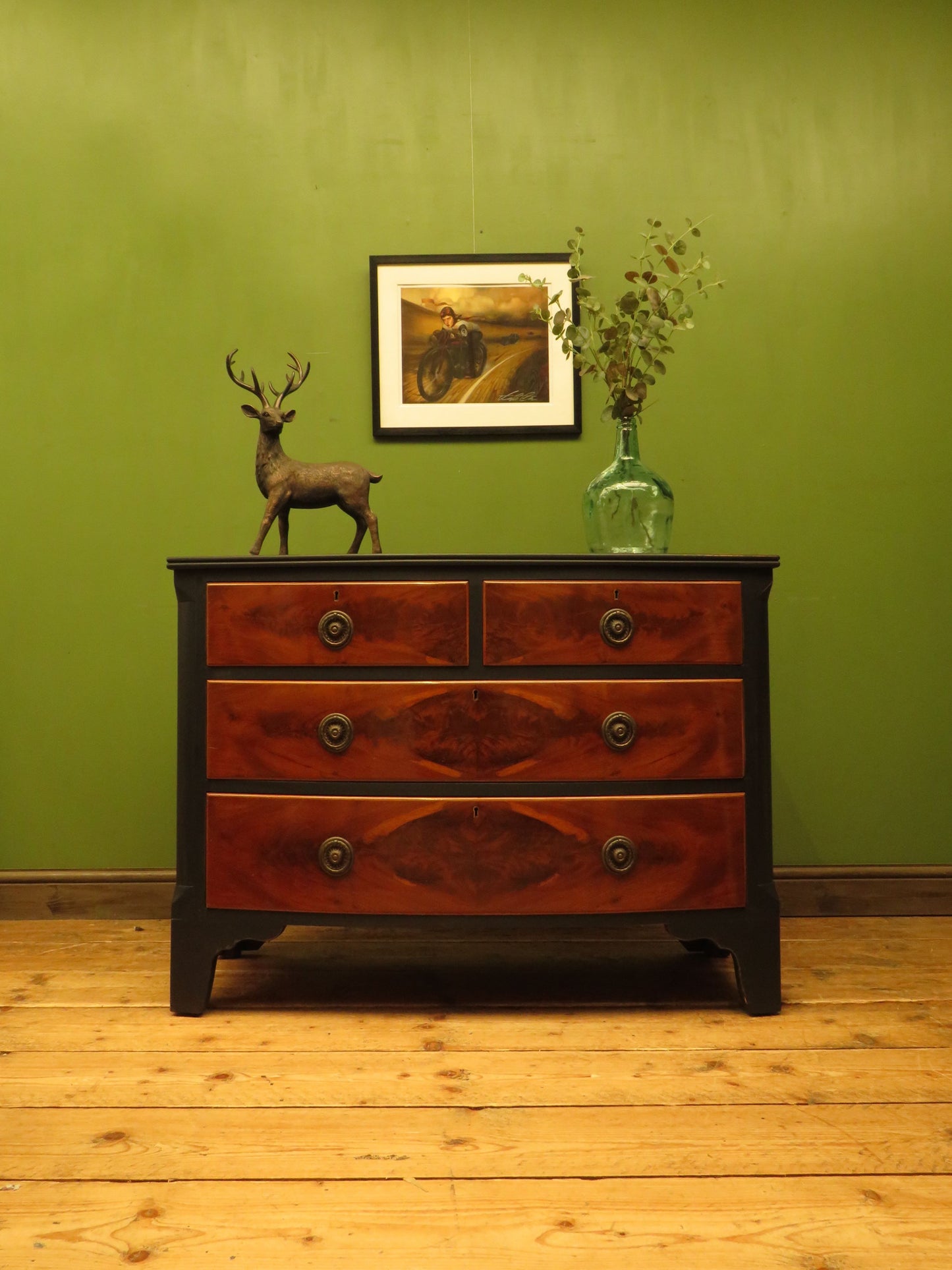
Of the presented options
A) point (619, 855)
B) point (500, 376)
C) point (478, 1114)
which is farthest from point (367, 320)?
point (478, 1114)

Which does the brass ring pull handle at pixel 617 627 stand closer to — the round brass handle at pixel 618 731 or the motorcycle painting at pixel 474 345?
the round brass handle at pixel 618 731

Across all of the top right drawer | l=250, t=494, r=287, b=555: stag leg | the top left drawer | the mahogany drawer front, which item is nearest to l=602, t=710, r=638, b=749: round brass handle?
the mahogany drawer front

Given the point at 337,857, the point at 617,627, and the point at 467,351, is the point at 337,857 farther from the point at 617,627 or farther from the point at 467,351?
the point at 467,351

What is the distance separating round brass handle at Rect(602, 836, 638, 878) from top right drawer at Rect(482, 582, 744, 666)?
33 cm

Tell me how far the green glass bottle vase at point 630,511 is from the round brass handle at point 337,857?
788mm

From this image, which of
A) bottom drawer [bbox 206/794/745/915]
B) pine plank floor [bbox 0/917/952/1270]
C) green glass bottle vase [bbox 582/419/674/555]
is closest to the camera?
pine plank floor [bbox 0/917/952/1270]

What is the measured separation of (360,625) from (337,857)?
44cm

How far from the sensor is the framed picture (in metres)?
2.40

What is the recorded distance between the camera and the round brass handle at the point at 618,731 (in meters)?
1.72

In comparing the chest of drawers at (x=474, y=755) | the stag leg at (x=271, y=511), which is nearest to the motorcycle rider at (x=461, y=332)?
the stag leg at (x=271, y=511)

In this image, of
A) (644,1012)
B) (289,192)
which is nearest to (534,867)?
(644,1012)

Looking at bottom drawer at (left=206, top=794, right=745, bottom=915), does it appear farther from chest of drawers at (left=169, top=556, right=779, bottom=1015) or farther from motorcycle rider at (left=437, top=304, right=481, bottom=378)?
motorcycle rider at (left=437, top=304, right=481, bottom=378)

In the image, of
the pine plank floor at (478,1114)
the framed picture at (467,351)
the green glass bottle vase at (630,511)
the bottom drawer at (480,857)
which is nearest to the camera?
the pine plank floor at (478,1114)

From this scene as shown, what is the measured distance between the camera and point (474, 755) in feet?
5.61
